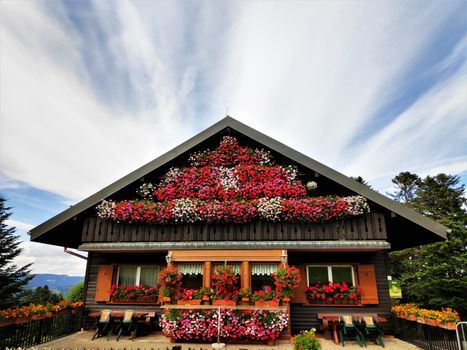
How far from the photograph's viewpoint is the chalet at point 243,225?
9945 millimetres

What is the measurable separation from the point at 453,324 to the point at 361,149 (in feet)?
41.9

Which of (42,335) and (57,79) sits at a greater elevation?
(57,79)

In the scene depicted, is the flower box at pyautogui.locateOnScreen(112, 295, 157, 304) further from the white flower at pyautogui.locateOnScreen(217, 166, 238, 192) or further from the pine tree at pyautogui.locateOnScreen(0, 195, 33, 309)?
the pine tree at pyautogui.locateOnScreen(0, 195, 33, 309)

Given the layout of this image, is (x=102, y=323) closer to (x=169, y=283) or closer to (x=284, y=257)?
(x=169, y=283)

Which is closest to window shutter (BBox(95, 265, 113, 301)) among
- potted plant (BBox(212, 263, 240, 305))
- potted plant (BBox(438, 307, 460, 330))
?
potted plant (BBox(212, 263, 240, 305))

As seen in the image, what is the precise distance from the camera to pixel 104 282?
11.4 metres

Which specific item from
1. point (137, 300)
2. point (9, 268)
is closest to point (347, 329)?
point (137, 300)

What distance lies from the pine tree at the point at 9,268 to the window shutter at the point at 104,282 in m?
18.2

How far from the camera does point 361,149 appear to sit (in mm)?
19094

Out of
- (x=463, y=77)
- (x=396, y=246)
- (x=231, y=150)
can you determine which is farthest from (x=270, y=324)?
(x=463, y=77)

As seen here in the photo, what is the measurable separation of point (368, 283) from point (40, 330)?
1038cm

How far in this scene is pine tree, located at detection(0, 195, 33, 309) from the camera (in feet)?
81.6

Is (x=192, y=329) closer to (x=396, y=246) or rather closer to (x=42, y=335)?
(x=42, y=335)

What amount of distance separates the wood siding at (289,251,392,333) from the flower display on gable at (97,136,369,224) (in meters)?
1.93
